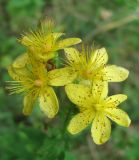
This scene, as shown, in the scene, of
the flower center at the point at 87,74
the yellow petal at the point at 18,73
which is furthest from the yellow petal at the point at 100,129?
the yellow petal at the point at 18,73

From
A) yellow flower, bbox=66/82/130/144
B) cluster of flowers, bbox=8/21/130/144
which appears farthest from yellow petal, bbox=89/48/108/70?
yellow flower, bbox=66/82/130/144

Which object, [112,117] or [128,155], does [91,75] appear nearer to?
[112,117]

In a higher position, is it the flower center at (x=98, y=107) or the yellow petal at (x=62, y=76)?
the yellow petal at (x=62, y=76)

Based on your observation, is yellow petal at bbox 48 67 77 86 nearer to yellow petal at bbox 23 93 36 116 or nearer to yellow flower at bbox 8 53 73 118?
yellow flower at bbox 8 53 73 118

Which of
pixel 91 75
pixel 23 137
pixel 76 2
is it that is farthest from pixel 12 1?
pixel 91 75

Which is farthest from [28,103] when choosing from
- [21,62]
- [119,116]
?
[119,116]

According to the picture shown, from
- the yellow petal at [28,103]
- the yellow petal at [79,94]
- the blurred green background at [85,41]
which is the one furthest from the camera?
the blurred green background at [85,41]

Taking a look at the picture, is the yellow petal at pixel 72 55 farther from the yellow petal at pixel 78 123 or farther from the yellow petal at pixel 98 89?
the yellow petal at pixel 78 123

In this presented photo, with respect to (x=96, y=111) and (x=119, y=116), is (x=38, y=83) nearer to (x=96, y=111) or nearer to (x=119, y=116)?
(x=96, y=111)
